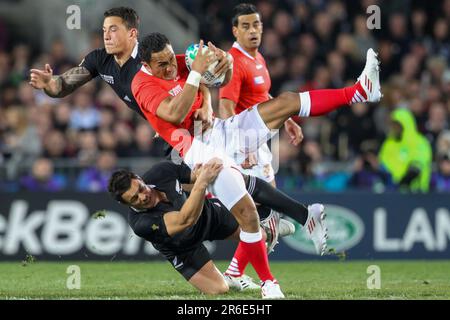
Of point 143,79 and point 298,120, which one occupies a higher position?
point 143,79

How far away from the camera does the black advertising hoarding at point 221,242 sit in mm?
14883

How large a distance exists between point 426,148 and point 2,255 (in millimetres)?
6247

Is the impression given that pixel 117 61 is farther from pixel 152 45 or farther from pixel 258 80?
pixel 258 80

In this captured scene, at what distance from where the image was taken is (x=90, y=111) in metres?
17.6

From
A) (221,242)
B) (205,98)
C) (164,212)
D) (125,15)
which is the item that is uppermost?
(125,15)

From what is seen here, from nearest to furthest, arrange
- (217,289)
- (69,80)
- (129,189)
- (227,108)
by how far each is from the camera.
Answer: (129,189) < (217,289) < (69,80) < (227,108)

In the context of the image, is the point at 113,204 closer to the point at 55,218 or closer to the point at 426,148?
the point at 55,218

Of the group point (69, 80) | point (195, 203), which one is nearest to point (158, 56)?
point (195, 203)

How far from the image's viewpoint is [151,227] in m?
10.2

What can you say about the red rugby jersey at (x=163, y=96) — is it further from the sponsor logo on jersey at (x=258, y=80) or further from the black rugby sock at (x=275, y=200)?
Answer: the sponsor logo on jersey at (x=258, y=80)

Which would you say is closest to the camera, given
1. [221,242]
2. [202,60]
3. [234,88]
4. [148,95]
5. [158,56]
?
[202,60]

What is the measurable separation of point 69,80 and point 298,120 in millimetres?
6484

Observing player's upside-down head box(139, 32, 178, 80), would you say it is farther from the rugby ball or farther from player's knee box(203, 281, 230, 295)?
player's knee box(203, 281, 230, 295)

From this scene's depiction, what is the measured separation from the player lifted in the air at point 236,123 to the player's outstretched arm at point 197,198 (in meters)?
0.15
